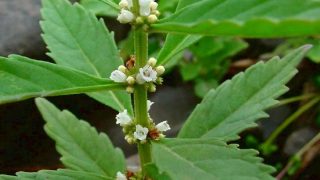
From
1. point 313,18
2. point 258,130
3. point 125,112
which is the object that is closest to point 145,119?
point 125,112

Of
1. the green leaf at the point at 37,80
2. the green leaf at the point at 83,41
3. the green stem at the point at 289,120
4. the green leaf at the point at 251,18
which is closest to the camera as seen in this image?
the green leaf at the point at 251,18

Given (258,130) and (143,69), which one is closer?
(143,69)

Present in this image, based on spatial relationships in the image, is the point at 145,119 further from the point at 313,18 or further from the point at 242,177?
the point at 313,18

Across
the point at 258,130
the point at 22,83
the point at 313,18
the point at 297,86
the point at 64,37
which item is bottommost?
the point at 313,18

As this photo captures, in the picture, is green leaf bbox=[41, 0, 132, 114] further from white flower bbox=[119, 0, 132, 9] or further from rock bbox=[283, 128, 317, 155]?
rock bbox=[283, 128, 317, 155]

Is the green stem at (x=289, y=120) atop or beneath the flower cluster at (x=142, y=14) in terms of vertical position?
atop

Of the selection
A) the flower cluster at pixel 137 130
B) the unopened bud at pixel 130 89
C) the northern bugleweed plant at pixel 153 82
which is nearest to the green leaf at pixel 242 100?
the northern bugleweed plant at pixel 153 82

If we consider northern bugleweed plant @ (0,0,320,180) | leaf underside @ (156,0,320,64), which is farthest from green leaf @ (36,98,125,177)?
leaf underside @ (156,0,320,64)

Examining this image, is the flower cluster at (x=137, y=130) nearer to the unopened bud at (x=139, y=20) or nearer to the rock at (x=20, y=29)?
the unopened bud at (x=139, y=20)
